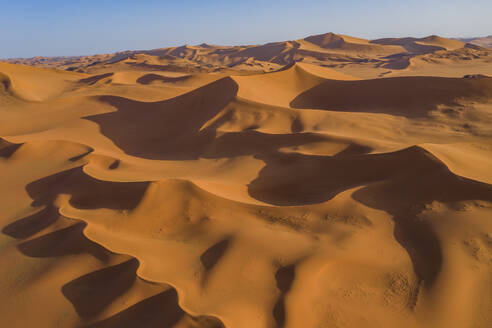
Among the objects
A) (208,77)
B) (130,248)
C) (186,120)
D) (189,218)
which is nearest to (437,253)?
(189,218)

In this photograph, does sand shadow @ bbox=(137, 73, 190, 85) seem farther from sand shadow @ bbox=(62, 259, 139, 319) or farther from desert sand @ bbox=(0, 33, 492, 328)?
sand shadow @ bbox=(62, 259, 139, 319)

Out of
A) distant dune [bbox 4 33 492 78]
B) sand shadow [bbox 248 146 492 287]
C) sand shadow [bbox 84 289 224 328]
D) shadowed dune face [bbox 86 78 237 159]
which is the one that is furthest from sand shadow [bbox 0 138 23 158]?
distant dune [bbox 4 33 492 78]

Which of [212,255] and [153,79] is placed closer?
[212,255]

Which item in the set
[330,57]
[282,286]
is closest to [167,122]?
[282,286]

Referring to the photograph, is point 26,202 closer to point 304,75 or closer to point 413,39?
point 304,75

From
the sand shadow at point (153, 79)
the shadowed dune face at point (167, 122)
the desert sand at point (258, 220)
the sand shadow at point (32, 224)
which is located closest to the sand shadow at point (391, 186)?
the desert sand at point (258, 220)

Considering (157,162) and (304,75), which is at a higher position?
(304,75)

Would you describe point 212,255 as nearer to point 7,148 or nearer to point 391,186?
point 391,186

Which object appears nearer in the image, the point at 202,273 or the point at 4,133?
the point at 202,273

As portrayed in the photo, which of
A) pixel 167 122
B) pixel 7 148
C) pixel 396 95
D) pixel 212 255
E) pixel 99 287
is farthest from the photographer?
pixel 396 95
